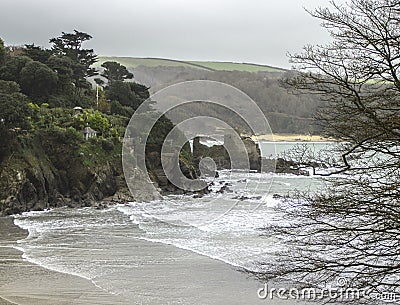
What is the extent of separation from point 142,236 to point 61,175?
12104 millimetres

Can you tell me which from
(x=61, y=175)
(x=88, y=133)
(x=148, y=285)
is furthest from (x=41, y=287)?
(x=88, y=133)

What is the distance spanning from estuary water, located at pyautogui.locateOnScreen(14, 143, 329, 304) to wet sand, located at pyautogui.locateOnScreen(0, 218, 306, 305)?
0.32ft

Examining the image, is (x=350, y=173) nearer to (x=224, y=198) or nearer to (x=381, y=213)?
(x=381, y=213)

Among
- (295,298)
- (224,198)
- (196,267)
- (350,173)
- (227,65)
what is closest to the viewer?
(350,173)

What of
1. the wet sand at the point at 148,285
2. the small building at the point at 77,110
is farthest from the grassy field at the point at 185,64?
the wet sand at the point at 148,285

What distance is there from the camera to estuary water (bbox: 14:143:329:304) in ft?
43.8

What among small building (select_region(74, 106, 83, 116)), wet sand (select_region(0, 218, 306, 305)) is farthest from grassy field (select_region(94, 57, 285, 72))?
wet sand (select_region(0, 218, 306, 305))

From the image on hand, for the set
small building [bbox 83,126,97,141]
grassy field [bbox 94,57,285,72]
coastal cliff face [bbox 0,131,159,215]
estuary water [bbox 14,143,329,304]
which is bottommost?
estuary water [bbox 14,143,329,304]

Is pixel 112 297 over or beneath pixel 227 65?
beneath

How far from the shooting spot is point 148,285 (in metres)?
11.9

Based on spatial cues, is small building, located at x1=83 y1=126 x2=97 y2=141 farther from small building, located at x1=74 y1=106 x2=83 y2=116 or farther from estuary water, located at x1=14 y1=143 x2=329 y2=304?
estuary water, located at x1=14 y1=143 x2=329 y2=304

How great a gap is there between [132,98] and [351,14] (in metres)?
39.2

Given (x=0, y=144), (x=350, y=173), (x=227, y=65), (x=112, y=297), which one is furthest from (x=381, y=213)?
(x=227, y=65)

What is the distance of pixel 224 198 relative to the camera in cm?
3088
